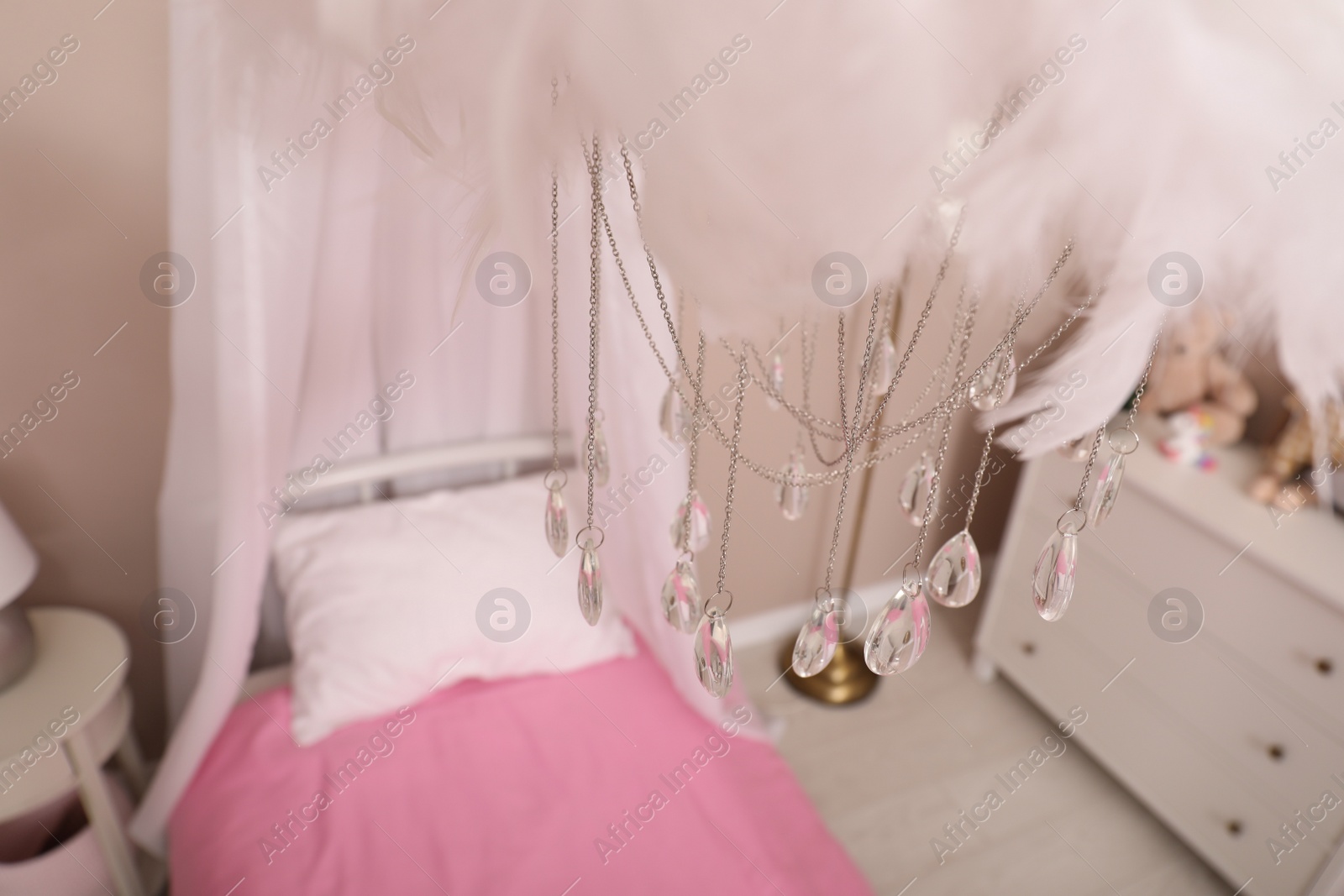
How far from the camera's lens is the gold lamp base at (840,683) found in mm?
2246

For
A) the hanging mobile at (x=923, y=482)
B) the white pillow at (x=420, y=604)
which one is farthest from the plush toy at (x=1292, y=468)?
the white pillow at (x=420, y=604)

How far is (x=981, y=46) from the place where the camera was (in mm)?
399

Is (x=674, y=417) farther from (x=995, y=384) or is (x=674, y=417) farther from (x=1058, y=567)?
(x=1058, y=567)

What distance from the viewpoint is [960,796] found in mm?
2006

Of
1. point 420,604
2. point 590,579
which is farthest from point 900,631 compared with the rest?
point 420,604

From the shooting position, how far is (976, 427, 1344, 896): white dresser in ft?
5.06

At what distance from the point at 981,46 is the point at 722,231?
16 cm

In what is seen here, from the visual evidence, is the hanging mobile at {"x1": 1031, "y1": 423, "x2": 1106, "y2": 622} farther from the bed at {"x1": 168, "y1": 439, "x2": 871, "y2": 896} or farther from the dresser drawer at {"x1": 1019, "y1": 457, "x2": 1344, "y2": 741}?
the dresser drawer at {"x1": 1019, "y1": 457, "x2": 1344, "y2": 741}

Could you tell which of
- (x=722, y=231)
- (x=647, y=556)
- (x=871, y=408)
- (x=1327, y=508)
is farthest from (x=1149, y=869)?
(x=722, y=231)

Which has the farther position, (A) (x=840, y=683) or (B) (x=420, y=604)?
(A) (x=840, y=683)

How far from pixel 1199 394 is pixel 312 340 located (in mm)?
2023

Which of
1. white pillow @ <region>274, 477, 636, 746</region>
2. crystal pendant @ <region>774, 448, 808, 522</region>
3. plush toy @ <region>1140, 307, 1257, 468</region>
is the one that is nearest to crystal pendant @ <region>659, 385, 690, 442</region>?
crystal pendant @ <region>774, 448, 808, 522</region>

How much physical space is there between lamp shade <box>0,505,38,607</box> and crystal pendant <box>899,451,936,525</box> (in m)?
1.37

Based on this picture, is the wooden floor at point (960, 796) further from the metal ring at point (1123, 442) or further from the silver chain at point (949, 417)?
the metal ring at point (1123, 442)
